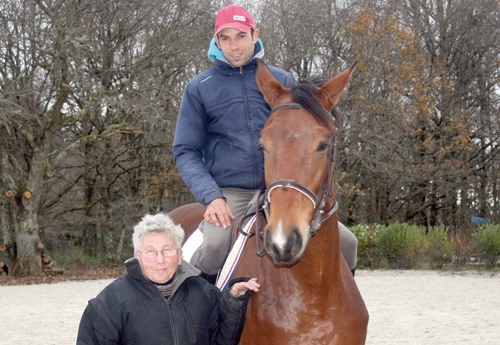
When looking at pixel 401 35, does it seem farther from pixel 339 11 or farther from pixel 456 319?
pixel 456 319

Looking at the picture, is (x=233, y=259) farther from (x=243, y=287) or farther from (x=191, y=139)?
(x=191, y=139)

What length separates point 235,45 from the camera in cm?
373

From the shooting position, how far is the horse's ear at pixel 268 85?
3.22m

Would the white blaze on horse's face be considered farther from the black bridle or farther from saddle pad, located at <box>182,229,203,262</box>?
saddle pad, located at <box>182,229,203,262</box>

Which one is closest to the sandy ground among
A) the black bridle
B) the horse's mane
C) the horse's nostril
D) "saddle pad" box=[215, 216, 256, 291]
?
"saddle pad" box=[215, 216, 256, 291]

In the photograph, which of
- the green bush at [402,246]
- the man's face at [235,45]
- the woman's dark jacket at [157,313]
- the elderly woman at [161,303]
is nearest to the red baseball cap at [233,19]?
the man's face at [235,45]

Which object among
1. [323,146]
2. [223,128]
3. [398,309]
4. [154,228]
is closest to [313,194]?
[323,146]

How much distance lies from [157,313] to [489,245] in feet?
53.7

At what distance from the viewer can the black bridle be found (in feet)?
9.00

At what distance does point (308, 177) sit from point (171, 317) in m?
0.98

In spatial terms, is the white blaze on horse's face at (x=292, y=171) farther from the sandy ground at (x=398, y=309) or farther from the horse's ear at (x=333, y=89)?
the sandy ground at (x=398, y=309)

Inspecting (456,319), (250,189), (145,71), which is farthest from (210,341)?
(145,71)

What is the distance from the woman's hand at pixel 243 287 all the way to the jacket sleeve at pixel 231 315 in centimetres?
2

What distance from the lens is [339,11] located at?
2583 centimetres
